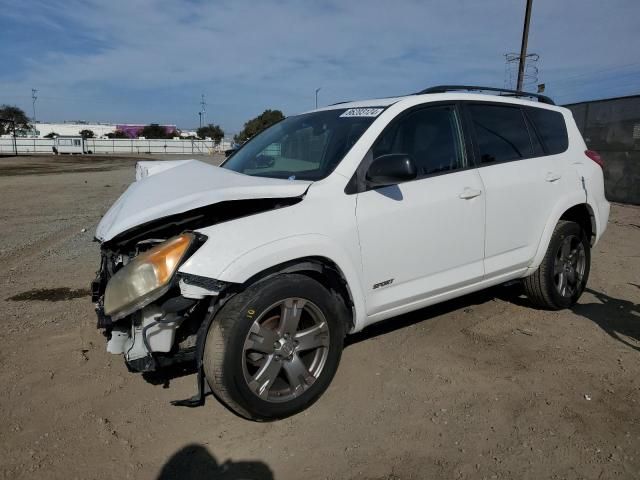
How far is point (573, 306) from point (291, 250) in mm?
3258

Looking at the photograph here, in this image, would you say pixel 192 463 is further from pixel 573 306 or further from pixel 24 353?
pixel 573 306

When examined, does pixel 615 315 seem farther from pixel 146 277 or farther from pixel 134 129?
pixel 134 129

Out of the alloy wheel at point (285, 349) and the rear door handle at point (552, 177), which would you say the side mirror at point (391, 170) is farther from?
the rear door handle at point (552, 177)

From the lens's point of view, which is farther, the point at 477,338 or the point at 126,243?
the point at 477,338

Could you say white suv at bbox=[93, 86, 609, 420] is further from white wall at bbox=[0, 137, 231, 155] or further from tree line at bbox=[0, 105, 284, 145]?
white wall at bbox=[0, 137, 231, 155]

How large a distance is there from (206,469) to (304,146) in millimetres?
2278

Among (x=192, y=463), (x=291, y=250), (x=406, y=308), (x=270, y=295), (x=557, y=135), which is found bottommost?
(x=192, y=463)

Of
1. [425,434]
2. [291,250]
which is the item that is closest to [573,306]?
[425,434]

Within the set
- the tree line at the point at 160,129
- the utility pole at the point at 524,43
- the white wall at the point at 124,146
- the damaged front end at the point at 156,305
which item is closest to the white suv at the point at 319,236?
the damaged front end at the point at 156,305

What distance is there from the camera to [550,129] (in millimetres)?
4609

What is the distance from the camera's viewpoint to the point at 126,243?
10.00ft

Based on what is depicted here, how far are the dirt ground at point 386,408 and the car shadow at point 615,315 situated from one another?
2 cm

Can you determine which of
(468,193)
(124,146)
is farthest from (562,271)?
(124,146)

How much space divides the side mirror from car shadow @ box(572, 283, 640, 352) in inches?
92.4
